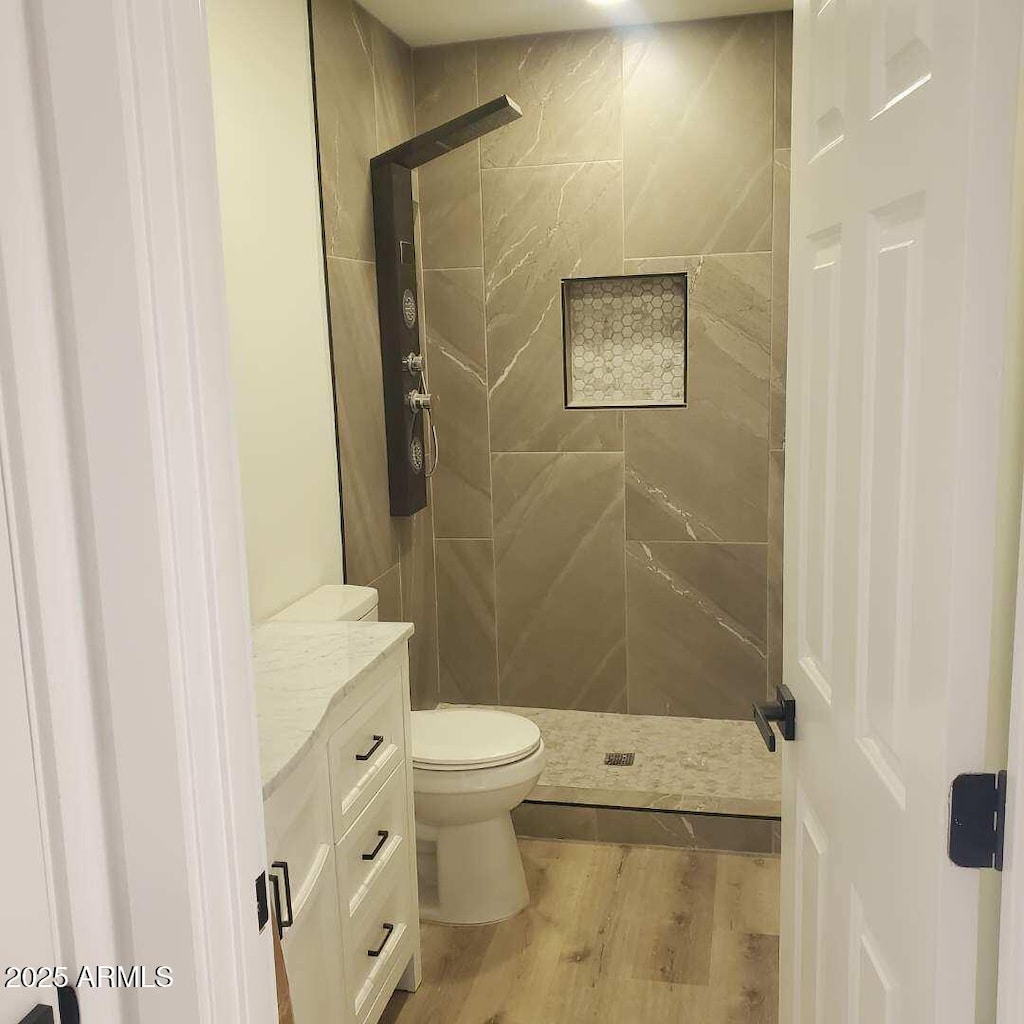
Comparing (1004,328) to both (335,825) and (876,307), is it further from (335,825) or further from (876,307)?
(335,825)

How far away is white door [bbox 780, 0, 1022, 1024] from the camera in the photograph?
92cm

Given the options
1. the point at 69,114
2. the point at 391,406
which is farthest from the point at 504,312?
the point at 69,114

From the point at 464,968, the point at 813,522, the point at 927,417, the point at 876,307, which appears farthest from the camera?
the point at 464,968

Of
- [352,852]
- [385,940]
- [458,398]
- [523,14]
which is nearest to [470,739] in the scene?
[385,940]

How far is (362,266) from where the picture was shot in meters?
3.44

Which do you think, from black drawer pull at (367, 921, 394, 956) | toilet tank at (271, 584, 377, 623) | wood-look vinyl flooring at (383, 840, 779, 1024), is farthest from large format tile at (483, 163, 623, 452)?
black drawer pull at (367, 921, 394, 956)

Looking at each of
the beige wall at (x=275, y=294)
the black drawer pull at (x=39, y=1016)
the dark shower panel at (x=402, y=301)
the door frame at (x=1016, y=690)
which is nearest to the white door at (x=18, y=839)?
the black drawer pull at (x=39, y=1016)

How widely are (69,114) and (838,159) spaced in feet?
2.91

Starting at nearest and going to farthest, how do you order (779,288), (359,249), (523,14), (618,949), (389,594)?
(618,949)
(359,249)
(523,14)
(389,594)
(779,288)

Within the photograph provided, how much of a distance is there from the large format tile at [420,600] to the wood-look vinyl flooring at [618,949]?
100 cm

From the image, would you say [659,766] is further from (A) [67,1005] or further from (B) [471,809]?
(A) [67,1005]

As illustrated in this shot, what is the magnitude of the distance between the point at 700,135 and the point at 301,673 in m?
2.54

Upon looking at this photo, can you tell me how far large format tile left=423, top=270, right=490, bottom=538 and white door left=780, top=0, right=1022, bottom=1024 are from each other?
2560mm

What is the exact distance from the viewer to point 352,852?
2.20 metres
